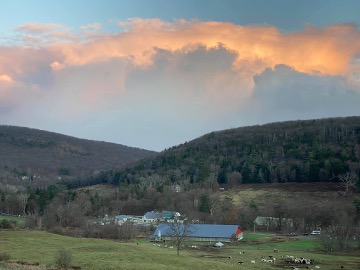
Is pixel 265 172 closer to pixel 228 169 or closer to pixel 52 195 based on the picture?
pixel 228 169

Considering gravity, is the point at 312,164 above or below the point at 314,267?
above

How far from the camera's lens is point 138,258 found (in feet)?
191

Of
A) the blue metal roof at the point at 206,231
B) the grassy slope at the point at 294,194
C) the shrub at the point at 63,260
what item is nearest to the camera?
the shrub at the point at 63,260

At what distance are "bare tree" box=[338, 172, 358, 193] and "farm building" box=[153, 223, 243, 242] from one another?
198 ft

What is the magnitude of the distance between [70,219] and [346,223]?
61165 millimetres

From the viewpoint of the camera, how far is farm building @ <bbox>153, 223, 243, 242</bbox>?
328 feet

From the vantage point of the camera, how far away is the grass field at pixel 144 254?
2085 inches

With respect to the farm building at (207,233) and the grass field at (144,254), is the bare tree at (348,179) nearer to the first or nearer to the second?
the farm building at (207,233)

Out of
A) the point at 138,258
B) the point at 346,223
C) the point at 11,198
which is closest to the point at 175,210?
the point at 11,198

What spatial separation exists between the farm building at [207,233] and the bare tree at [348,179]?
6037cm

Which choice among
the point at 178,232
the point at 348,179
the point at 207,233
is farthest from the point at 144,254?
the point at 348,179

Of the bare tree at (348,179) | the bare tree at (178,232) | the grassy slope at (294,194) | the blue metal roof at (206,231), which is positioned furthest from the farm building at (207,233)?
the bare tree at (348,179)

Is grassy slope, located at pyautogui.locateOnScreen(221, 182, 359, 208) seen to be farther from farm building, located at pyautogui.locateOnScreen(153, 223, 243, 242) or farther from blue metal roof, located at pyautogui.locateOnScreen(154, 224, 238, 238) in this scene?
farm building, located at pyautogui.locateOnScreen(153, 223, 243, 242)

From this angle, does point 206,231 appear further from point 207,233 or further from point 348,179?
point 348,179
